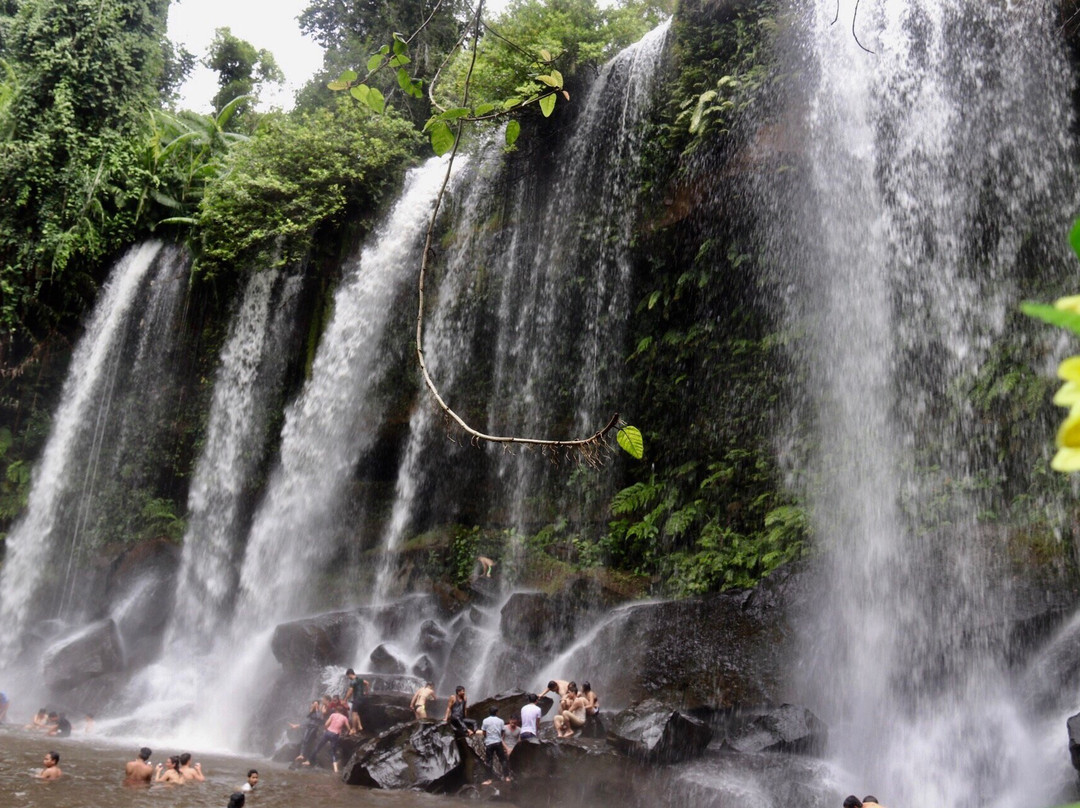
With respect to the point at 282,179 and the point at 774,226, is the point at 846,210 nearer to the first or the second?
the point at 774,226

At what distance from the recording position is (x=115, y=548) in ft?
52.2

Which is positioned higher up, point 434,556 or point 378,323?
point 378,323

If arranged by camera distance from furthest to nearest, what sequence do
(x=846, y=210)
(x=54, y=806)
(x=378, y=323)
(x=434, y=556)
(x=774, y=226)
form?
(x=378, y=323) < (x=434, y=556) < (x=774, y=226) < (x=846, y=210) < (x=54, y=806)

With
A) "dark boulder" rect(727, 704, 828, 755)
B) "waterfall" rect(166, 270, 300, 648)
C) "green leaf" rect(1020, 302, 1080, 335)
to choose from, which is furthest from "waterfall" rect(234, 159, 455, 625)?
"green leaf" rect(1020, 302, 1080, 335)

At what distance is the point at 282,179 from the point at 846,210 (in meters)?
10.0

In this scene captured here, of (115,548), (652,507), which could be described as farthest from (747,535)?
(115,548)

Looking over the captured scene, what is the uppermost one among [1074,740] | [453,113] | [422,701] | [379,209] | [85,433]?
[379,209]

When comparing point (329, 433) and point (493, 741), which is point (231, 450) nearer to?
point (329, 433)

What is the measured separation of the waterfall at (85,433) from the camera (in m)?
15.7

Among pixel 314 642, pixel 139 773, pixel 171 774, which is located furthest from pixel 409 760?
pixel 314 642

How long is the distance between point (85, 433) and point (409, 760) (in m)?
11.5

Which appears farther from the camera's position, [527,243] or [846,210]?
[527,243]

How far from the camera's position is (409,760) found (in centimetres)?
814

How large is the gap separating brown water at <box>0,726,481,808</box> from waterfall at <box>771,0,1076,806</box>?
4.21m
